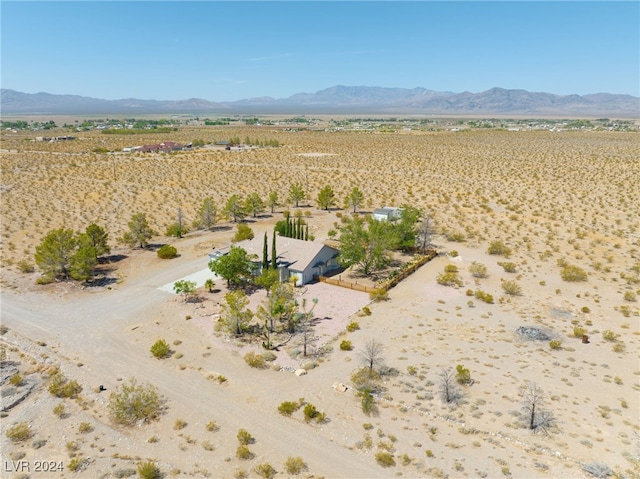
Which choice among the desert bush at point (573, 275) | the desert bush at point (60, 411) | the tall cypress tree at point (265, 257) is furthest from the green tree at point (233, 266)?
the desert bush at point (573, 275)

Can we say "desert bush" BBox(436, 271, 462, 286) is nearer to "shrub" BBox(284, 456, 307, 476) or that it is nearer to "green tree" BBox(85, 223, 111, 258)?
"shrub" BBox(284, 456, 307, 476)

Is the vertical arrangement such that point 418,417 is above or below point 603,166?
below

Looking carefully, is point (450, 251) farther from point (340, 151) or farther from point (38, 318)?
point (340, 151)

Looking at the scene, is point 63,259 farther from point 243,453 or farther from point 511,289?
Result: point 511,289

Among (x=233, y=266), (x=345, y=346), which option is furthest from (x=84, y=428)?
(x=233, y=266)

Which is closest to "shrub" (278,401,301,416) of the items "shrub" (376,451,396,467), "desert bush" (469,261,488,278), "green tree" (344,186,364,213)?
"shrub" (376,451,396,467)

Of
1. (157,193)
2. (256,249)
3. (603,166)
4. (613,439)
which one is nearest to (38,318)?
(256,249)
